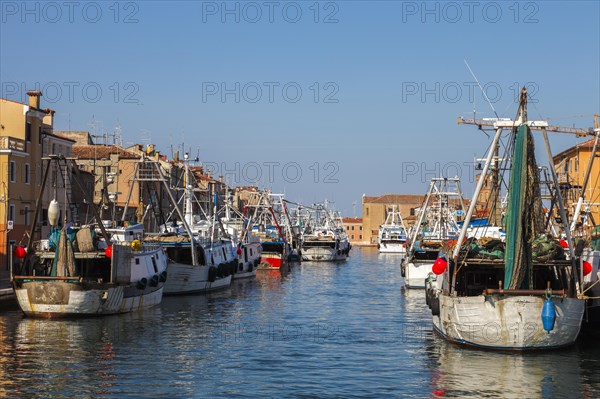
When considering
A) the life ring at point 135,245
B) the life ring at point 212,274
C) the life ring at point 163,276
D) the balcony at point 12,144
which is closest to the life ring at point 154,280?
A: the life ring at point 163,276

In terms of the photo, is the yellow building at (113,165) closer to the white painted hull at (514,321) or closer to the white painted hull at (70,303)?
the white painted hull at (70,303)

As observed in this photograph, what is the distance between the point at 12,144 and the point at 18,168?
68.7 inches

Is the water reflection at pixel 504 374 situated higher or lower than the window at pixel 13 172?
lower

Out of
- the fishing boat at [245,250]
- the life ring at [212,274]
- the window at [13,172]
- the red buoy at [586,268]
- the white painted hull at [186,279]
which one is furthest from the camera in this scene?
the fishing boat at [245,250]

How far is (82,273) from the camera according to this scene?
45.7m

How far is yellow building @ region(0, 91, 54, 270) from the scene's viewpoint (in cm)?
5951

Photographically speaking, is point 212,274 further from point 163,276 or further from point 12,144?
point 12,144

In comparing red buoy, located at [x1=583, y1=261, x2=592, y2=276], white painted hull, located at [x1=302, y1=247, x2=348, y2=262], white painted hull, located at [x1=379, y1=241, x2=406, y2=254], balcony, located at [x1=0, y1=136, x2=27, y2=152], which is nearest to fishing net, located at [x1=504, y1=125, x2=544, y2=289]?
red buoy, located at [x1=583, y1=261, x2=592, y2=276]

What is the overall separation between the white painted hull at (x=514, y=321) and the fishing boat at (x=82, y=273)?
17.0m

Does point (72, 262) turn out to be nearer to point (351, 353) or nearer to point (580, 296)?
point (351, 353)

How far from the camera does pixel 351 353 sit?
107ft

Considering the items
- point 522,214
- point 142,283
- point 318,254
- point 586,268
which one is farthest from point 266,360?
point 318,254

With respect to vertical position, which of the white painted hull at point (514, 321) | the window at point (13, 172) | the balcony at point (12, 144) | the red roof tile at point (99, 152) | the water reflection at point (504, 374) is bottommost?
the water reflection at point (504, 374)

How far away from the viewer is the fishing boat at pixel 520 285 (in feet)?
97.3
